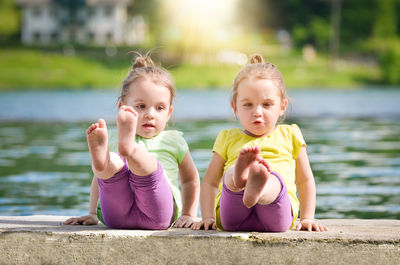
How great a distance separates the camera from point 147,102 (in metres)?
3.49

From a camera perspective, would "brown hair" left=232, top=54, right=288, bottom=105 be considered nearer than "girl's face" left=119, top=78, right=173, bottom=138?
Yes

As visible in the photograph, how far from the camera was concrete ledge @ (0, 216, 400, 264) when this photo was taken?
9.29 feet

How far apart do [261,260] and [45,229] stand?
1.03 metres

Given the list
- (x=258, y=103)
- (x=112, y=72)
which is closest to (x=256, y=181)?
(x=258, y=103)

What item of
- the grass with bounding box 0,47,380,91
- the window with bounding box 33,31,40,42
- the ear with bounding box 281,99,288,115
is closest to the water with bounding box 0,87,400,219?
the ear with bounding box 281,99,288,115

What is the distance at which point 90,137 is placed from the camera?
9.54 ft

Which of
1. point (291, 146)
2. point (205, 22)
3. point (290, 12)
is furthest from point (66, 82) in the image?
point (291, 146)

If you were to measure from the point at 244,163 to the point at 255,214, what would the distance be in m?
→ 0.46

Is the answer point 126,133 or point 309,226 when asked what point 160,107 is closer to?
point 126,133

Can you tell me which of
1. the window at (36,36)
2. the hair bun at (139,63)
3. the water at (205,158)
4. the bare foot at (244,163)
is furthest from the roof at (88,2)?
the bare foot at (244,163)

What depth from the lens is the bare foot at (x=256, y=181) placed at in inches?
107

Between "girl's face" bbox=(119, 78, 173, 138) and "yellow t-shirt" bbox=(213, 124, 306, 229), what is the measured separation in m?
0.37

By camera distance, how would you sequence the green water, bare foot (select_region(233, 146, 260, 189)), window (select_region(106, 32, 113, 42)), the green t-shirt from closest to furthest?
bare foot (select_region(233, 146, 260, 189)), the green t-shirt, the green water, window (select_region(106, 32, 113, 42))

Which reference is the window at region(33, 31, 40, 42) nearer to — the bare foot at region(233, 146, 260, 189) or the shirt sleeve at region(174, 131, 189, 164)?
the shirt sleeve at region(174, 131, 189, 164)
